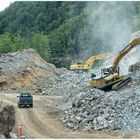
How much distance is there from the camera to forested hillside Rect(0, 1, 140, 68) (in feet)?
370

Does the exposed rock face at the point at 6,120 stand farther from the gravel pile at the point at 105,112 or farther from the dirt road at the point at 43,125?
the gravel pile at the point at 105,112

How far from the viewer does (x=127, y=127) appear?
111 feet

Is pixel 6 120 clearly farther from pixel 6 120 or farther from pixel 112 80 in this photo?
pixel 112 80

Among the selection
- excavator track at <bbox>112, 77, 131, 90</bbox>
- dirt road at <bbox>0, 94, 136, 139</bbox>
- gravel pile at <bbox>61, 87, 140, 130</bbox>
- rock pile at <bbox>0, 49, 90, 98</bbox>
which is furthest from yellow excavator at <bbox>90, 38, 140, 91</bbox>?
→ gravel pile at <bbox>61, 87, 140, 130</bbox>

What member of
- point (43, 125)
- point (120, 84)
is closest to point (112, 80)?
point (120, 84)

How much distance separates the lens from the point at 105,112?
117 ft

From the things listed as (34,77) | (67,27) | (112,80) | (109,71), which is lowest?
(112,80)

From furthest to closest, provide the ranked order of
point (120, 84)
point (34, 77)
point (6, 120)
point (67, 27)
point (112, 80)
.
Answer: point (67, 27), point (34, 77), point (112, 80), point (120, 84), point (6, 120)

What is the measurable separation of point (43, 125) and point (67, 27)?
90.0 metres

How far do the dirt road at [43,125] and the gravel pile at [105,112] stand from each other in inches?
32.2

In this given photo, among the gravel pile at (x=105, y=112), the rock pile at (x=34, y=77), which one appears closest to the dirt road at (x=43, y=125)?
the gravel pile at (x=105, y=112)

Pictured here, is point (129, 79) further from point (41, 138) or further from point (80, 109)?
point (41, 138)

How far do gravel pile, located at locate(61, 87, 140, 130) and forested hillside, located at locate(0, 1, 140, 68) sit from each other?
66.7m

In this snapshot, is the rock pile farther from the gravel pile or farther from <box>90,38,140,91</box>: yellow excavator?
the gravel pile
